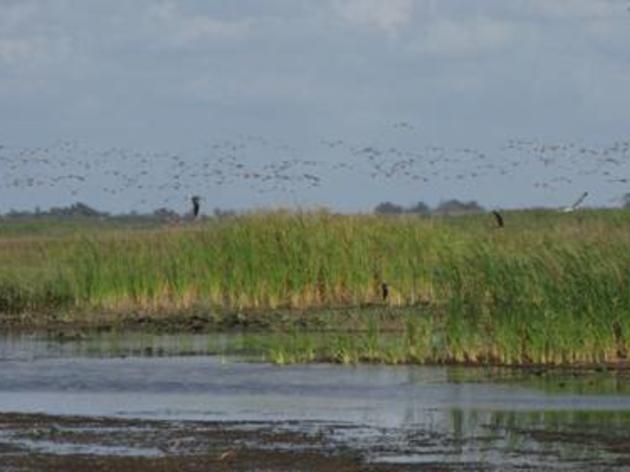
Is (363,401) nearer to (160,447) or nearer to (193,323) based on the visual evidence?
(160,447)

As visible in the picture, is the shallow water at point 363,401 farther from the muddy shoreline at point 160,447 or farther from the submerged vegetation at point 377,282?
the submerged vegetation at point 377,282

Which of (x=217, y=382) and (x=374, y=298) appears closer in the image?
(x=217, y=382)

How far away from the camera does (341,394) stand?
23.3m

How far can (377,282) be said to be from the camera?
34938mm

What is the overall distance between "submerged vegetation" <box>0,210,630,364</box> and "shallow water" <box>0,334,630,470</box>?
772 millimetres

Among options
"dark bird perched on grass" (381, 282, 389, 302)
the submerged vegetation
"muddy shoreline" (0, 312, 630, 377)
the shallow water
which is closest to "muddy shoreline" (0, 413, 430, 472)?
the shallow water

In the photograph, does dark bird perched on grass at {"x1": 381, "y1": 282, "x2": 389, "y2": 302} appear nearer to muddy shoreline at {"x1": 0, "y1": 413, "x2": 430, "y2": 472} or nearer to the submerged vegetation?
the submerged vegetation

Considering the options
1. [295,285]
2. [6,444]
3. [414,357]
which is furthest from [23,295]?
[6,444]

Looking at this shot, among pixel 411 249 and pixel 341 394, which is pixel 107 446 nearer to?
pixel 341 394

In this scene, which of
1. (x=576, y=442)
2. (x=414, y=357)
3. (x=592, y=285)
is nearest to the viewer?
(x=576, y=442)

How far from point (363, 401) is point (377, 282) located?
492 inches

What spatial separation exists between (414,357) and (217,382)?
2.89m

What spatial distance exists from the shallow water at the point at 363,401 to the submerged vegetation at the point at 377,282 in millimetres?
772

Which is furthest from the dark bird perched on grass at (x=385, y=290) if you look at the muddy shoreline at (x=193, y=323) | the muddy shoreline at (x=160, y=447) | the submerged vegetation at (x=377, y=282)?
the muddy shoreline at (x=160, y=447)
